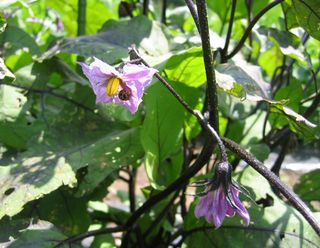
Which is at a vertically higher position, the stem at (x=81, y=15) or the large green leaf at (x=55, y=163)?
the stem at (x=81, y=15)

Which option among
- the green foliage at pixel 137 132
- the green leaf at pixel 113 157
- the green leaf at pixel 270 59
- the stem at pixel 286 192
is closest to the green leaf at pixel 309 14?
the green foliage at pixel 137 132

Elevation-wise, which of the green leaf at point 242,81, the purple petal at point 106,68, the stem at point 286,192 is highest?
the purple petal at point 106,68

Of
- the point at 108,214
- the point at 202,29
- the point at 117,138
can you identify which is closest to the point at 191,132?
the point at 117,138

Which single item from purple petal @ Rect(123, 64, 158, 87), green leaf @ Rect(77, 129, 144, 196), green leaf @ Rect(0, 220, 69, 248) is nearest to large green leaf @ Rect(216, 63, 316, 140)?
purple petal @ Rect(123, 64, 158, 87)

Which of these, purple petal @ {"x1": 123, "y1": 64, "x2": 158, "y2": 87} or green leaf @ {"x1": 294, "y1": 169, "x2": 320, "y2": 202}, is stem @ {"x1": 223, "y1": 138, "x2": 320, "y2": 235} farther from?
green leaf @ {"x1": 294, "y1": 169, "x2": 320, "y2": 202}

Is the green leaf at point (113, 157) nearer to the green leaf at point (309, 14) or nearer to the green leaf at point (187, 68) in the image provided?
the green leaf at point (187, 68)

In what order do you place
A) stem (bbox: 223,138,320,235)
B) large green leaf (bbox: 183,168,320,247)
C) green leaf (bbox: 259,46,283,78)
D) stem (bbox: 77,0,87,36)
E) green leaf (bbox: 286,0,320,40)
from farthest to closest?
green leaf (bbox: 259,46,283,78) < stem (bbox: 77,0,87,36) < large green leaf (bbox: 183,168,320,247) < green leaf (bbox: 286,0,320,40) < stem (bbox: 223,138,320,235)
